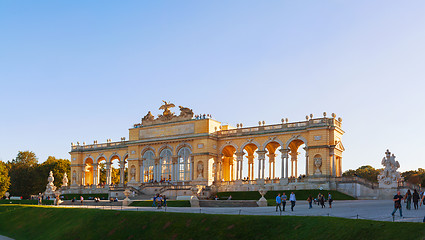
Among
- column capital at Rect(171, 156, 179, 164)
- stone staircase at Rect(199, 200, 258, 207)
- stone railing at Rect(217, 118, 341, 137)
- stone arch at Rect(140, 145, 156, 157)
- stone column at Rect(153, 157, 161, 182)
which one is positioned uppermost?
stone railing at Rect(217, 118, 341, 137)

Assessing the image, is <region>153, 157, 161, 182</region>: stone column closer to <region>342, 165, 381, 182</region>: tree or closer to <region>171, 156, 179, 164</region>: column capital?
<region>171, 156, 179, 164</region>: column capital

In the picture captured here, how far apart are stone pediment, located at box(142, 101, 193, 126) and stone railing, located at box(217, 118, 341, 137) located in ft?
18.1

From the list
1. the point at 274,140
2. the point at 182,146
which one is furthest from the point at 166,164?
the point at 274,140

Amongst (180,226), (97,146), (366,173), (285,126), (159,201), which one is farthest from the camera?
(366,173)

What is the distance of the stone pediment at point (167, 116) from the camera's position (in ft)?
228

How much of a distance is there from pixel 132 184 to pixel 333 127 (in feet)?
105

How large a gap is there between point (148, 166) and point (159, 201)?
29.9 m

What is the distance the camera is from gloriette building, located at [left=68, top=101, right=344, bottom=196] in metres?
58.4

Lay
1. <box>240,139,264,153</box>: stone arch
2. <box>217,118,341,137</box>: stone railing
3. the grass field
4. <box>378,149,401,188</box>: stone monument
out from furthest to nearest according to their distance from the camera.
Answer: <box>240,139,264,153</box>: stone arch → <box>217,118,341,137</box>: stone railing → <box>378,149,401,188</box>: stone monument → the grass field

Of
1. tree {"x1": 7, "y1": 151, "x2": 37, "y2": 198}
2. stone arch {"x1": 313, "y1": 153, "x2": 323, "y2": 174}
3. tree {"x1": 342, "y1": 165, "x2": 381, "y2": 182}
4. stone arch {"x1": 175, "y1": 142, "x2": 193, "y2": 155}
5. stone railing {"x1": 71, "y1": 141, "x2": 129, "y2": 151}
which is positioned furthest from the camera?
tree {"x1": 342, "y1": 165, "x2": 381, "y2": 182}

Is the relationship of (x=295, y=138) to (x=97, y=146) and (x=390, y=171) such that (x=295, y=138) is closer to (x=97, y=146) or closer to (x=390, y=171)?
(x=390, y=171)

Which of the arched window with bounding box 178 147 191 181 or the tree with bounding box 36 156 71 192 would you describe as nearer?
the arched window with bounding box 178 147 191 181

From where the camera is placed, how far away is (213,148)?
6694cm

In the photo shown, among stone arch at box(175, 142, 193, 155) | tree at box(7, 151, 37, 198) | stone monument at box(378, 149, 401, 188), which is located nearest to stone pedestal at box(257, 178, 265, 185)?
stone arch at box(175, 142, 193, 155)
